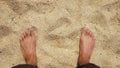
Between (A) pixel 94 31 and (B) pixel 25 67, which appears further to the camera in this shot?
(A) pixel 94 31

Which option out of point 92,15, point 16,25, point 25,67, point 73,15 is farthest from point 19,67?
point 92,15

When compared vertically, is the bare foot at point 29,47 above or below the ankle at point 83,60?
above

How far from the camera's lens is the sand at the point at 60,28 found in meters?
1.83

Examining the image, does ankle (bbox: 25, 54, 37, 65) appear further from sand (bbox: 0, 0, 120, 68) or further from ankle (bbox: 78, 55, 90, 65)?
ankle (bbox: 78, 55, 90, 65)

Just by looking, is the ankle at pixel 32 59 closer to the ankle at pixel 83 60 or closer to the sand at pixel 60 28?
the sand at pixel 60 28

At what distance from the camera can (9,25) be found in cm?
183

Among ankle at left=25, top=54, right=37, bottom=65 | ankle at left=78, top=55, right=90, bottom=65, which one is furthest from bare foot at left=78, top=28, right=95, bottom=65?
→ ankle at left=25, top=54, right=37, bottom=65

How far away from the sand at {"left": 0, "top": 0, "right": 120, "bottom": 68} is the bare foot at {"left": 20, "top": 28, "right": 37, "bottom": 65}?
A: 0.12 feet

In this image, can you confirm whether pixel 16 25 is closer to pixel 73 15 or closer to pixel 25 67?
pixel 25 67

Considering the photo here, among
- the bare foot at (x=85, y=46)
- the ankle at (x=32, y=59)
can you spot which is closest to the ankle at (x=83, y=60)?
the bare foot at (x=85, y=46)

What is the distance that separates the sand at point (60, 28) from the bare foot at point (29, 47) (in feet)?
0.12

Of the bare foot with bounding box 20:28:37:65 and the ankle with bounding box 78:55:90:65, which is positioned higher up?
the bare foot with bounding box 20:28:37:65

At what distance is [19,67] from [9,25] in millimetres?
357

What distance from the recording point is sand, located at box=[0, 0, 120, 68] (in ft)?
6.00
